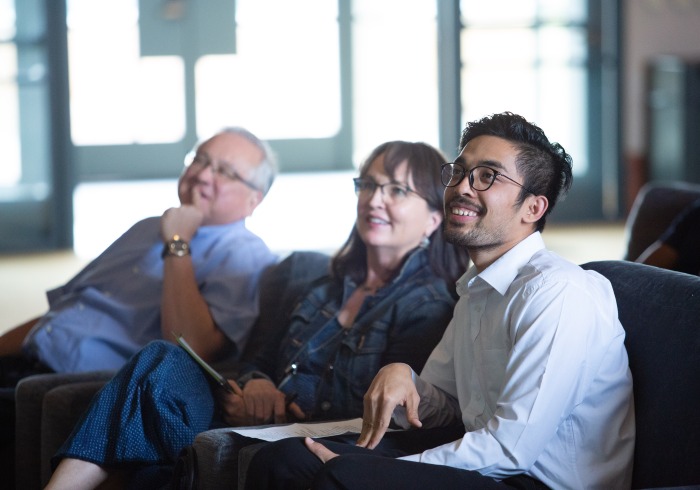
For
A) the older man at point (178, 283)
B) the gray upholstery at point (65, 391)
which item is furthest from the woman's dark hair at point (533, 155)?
the older man at point (178, 283)

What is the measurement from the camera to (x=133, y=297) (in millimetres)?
2980

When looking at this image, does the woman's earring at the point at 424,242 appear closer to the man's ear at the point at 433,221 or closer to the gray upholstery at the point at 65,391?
the man's ear at the point at 433,221

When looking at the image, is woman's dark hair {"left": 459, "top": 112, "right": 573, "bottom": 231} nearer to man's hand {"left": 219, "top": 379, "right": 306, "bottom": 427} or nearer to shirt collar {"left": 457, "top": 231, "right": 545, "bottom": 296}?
shirt collar {"left": 457, "top": 231, "right": 545, "bottom": 296}

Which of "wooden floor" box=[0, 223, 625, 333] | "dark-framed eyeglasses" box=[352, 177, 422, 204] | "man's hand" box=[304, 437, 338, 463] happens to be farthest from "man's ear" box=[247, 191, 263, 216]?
"wooden floor" box=[0, 223, 625, 333]

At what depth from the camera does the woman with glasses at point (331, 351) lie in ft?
7.34

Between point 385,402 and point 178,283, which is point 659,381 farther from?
point 178,283

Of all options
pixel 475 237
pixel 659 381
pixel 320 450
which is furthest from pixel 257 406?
pixel 659 381

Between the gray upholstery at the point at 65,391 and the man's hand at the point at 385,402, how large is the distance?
76cm

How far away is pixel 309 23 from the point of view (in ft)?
32.7

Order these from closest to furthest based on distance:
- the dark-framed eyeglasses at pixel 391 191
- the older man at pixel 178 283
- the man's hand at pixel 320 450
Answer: the man's hand at pixel 320 450 < the dark-framed eyeglasses at pixel 391 191 < the older man at pixel 178 283

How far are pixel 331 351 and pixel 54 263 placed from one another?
4.63 metres

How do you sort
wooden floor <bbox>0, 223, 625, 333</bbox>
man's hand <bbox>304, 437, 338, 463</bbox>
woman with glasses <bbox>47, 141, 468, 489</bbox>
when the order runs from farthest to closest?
wooden floor <bbox>0, 223, 625, 333</bbox> → woman with glasses <bbox>47, 141, 468, 489</bbox> → man's hand <bbox>304, 437, 338, 463</bbox>

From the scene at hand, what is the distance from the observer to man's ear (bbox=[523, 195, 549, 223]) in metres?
1.96

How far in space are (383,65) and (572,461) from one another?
8.76m
